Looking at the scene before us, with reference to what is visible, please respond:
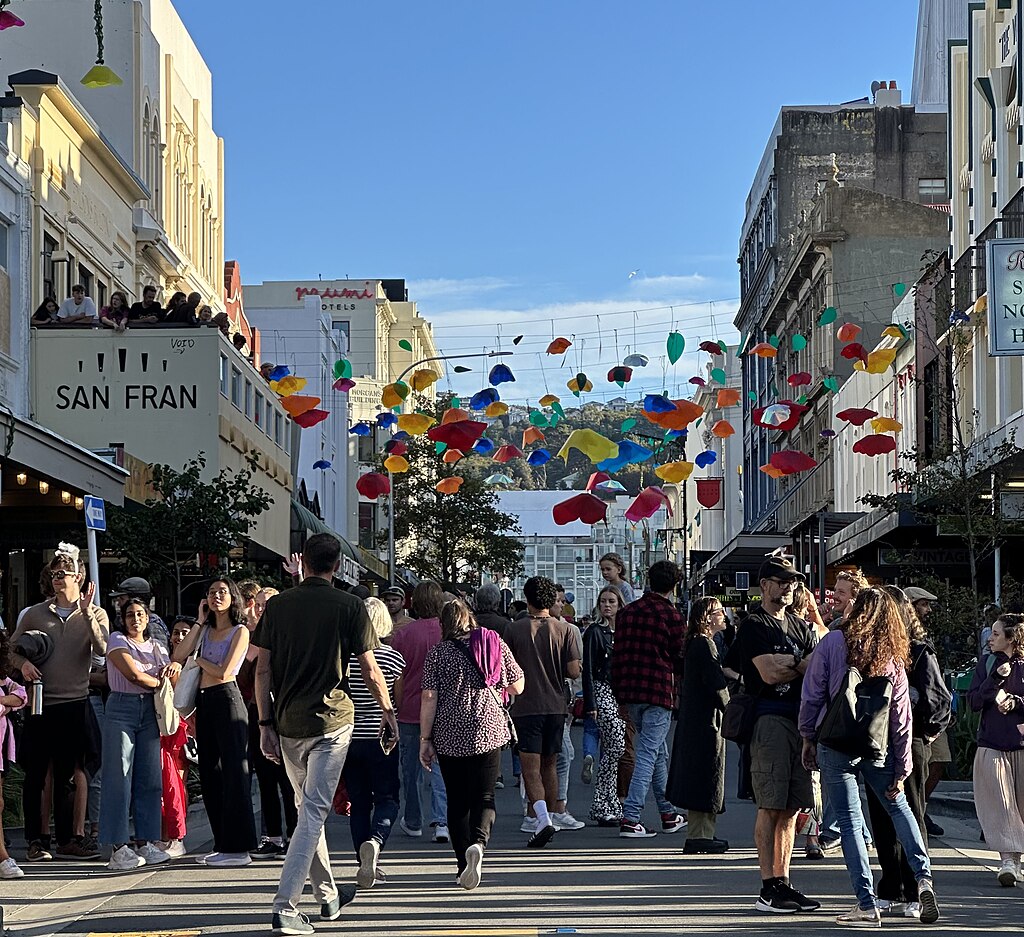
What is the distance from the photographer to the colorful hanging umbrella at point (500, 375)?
33.4m

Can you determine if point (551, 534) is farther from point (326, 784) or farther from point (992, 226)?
point (326, 784)

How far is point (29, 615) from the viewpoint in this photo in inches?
493

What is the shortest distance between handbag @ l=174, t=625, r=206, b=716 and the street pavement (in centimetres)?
107

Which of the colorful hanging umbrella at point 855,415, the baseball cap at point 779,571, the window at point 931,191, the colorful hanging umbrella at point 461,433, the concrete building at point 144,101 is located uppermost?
the window at point 931,191

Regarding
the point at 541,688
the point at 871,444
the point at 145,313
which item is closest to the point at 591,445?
the point at 145,313

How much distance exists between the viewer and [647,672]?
45.2ft

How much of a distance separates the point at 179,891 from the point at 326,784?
6.72 feet

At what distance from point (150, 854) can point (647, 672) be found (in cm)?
394

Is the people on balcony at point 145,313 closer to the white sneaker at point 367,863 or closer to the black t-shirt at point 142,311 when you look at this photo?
the black t-shirt at point 142,311

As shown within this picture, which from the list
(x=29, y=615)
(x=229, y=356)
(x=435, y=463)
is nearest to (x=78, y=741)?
(x=29, y=615)

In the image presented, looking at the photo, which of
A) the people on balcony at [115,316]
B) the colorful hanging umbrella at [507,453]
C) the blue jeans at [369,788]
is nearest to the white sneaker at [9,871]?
the blue jeans at [369,788]

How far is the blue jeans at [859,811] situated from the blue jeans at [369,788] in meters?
2.79

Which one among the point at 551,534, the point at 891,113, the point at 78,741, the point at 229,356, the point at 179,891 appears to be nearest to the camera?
the point at 179,891

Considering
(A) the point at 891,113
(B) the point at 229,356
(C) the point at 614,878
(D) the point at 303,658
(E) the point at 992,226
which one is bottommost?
(C) the point at 614,878
